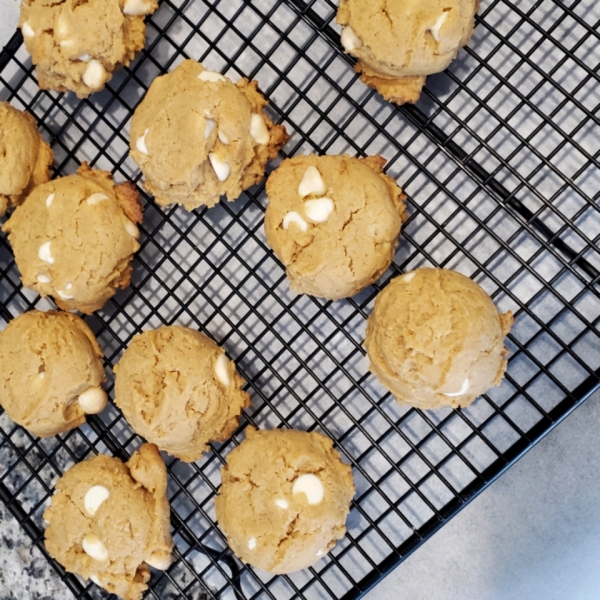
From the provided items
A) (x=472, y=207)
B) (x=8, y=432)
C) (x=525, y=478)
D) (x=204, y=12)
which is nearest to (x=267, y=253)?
(x=472, y=207)

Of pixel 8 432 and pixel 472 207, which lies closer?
pixel 472 207

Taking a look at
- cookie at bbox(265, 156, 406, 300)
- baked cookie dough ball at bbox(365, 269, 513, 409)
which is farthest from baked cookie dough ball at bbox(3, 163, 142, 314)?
baked cookie dough ball at bbox(365, 269, 513, 409)

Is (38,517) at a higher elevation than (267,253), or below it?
below

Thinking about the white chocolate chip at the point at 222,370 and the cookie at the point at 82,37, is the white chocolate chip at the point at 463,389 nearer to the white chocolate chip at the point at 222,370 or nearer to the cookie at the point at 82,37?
the white chocolate chip at the point at 222,370

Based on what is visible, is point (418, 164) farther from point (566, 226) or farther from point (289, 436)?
point (289, 436)

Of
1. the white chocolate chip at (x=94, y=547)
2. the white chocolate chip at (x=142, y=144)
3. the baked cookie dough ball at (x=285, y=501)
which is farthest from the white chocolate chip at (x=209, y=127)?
the white chocolate chip at (x=94, y=547)

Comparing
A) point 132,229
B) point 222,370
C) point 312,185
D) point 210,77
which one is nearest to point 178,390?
point 222,370

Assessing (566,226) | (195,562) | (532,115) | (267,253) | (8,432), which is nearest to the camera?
(566,226)
